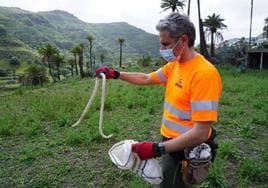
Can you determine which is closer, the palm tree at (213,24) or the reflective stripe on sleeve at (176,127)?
the reflective stripe on sleeve at (176,127)

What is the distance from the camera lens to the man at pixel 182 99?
8.51ft

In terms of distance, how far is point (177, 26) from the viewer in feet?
8.89

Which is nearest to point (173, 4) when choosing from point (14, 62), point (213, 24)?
point (213, 24)

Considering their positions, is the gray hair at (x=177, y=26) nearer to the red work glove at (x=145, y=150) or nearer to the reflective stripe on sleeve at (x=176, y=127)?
the reflective stripe on sleeve at (x=176, y=127)

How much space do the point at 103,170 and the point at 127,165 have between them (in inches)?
137

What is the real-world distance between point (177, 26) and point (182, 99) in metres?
0.55

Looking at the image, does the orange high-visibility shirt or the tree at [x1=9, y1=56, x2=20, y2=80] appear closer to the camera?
the orange high-visibility shirt

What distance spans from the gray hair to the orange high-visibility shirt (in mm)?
219

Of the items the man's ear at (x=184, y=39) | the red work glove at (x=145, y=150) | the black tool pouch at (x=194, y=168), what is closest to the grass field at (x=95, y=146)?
the black tool pouch at (x=194, y=168)

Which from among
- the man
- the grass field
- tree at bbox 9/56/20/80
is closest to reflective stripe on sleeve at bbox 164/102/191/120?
the man

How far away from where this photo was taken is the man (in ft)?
8.51

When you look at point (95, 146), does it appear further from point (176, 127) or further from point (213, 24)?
point (213, 24)

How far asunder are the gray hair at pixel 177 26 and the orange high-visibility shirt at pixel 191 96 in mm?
219

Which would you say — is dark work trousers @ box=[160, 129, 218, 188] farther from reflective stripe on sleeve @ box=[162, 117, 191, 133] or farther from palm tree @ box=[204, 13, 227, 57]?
palm tree @ box=[204, 13, 227, 57]
